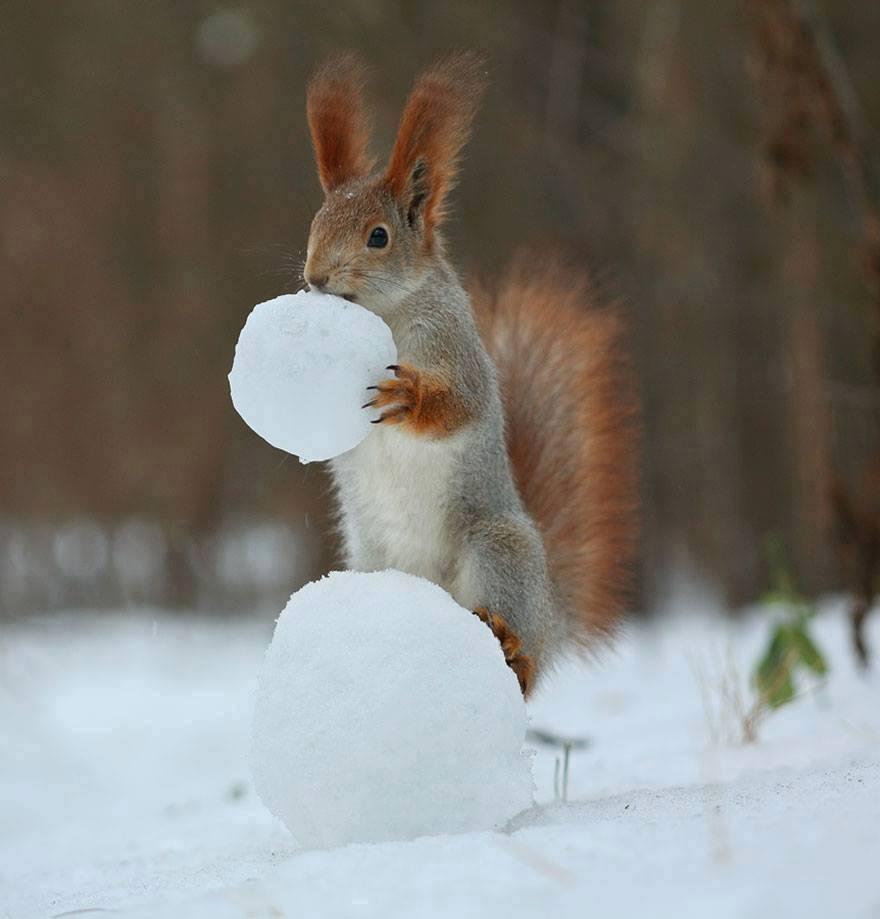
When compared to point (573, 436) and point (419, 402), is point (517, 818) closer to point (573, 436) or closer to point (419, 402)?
point (419, 402)

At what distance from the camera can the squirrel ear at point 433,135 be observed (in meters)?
2.52

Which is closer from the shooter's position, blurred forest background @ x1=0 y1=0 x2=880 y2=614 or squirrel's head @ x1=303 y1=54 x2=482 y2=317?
squirrel's head @ x1=303 y1=54 x2=482 y2=317

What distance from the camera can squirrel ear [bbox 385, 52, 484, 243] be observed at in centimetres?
252

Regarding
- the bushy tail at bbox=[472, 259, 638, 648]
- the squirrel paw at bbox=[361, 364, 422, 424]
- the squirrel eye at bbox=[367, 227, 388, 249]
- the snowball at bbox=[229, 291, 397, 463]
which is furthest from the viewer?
the bushy tail at bbox=[472, 259, 638, 648]

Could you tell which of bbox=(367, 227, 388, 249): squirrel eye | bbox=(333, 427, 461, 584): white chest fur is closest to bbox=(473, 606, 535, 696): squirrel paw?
bbox=(333, 427, 461, 584): white chest fur

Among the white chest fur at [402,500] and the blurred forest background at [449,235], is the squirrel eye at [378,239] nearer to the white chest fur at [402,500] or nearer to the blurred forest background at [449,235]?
the white chest fur at [402,500]

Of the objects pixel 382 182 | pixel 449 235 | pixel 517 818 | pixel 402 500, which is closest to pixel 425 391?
pixel 402 500

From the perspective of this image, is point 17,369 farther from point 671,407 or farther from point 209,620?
point 671,407

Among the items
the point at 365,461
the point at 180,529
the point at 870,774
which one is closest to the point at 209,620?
the point at 180,529

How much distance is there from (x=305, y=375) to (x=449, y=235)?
165 inches

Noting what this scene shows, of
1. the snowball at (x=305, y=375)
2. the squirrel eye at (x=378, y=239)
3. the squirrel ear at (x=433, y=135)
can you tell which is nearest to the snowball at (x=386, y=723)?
the snowball at (x=305, y=375)

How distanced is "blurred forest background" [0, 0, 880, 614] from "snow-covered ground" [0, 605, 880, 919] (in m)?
0.94

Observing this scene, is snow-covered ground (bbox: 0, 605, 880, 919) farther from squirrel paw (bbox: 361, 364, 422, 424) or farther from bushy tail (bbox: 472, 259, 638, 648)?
squirrel paw (bbox: 361, 364, 422, 424)

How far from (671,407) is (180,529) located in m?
3.43
